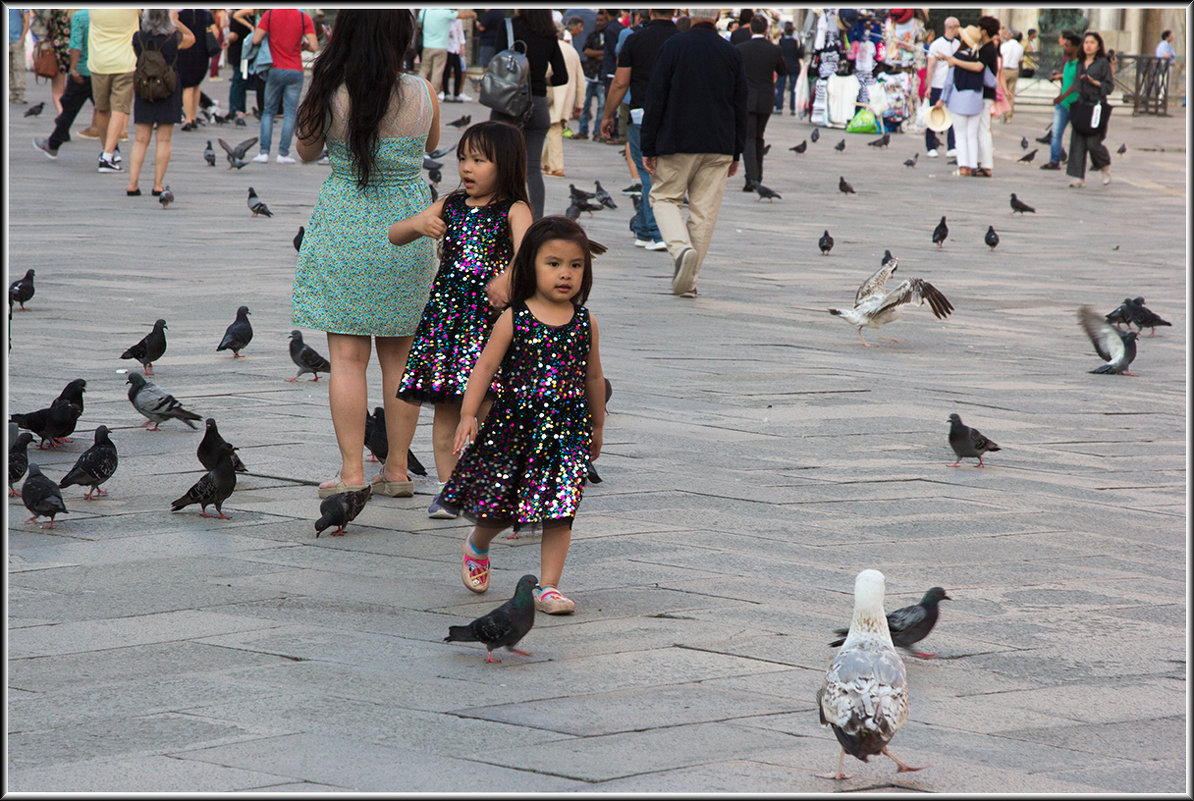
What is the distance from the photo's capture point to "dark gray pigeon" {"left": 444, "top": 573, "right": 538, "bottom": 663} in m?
3.47

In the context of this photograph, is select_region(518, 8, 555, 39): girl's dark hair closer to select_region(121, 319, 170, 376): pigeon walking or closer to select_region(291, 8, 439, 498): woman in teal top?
select_region(121, 319, 170, 376): pigeon walking

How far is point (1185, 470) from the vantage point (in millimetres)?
6180

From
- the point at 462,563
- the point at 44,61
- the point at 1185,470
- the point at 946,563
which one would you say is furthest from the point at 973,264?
the point at 44,61

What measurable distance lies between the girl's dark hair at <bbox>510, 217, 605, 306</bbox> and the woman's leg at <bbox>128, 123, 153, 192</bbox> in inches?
353

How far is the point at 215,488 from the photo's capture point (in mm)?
4762

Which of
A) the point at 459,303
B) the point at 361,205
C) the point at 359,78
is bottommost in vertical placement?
the point at 459,303

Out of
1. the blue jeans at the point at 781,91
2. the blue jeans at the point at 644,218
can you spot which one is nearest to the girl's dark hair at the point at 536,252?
the blue jeans at the point at 644,218

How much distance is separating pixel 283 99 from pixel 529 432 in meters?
13.2

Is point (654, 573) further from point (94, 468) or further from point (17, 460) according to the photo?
point (17, 460)

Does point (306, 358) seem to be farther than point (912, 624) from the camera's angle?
Yes

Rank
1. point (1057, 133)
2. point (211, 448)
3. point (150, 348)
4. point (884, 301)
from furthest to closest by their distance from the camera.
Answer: point (1057, 133)
point (884, 301)
point (150, 348)
point (211, 448)

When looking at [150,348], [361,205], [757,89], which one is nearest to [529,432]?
[361,205]

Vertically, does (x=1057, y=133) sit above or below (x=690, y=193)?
below

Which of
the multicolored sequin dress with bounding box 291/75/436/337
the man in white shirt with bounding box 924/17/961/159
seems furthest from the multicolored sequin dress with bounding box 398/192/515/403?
the man in white shirt with bounding box 924/17/961/159
